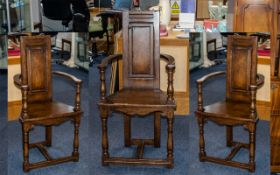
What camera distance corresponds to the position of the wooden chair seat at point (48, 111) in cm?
226

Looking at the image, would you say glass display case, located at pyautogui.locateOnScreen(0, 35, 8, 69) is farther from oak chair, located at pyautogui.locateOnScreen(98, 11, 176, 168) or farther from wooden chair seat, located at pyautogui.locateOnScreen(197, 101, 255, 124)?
wooden chair seat, located at pyautogui.locateOnScreen(197, 101, 255, 124)

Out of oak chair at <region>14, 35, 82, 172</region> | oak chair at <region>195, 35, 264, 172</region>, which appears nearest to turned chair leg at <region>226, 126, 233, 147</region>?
oak chair at <region>195, 35, 264, 172</region>

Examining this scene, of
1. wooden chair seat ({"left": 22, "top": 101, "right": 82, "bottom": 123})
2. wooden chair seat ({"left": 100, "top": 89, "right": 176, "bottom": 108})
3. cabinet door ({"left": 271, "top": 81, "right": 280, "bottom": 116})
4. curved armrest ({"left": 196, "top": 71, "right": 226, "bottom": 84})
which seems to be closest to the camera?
wooden chair seat ({"left": 22, "top": 101, "right": 82, "bottom": 123})

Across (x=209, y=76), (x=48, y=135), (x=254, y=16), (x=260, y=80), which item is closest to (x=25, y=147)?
(x=48, y=135)

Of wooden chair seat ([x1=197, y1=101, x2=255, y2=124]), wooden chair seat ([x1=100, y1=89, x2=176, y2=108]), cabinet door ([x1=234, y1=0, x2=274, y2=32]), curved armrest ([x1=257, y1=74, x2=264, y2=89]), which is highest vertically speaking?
cabinet door ([x1=234, y1=0, x2=274, y2=32])

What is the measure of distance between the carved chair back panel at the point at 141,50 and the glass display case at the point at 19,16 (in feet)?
1.72

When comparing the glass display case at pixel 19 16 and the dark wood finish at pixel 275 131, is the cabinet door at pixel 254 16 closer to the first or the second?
the dark wood finish at pixel 275 131

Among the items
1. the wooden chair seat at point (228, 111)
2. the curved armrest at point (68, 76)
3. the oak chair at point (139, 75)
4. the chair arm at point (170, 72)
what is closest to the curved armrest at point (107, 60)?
the oak chair at point (139, 75)

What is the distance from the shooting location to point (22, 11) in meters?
2.53

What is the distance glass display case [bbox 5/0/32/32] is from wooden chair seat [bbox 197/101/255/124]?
3.37ft

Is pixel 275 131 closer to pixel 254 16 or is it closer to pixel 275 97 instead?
pixel 275 97

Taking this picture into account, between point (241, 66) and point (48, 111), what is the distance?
990 mm

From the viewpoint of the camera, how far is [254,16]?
8.28ft

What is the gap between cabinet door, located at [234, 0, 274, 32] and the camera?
250 centimetres
